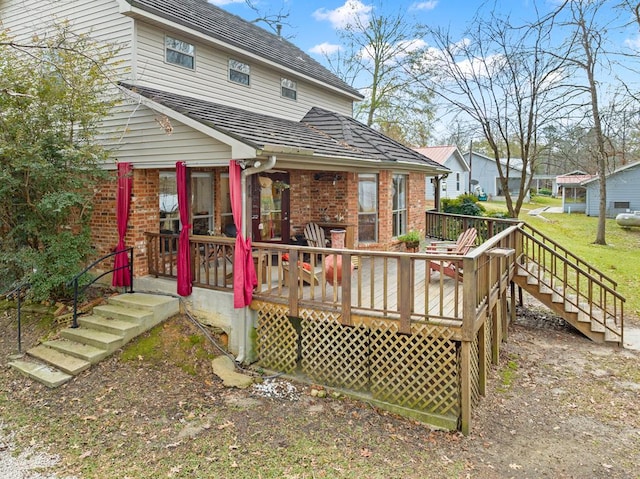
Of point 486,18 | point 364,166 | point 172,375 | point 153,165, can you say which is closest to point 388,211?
point 364,166

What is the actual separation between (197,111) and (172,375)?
14.9ft

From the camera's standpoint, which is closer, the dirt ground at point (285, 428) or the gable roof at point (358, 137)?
the dirt ground at point (285, 428)

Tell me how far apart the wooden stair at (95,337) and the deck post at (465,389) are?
4973mm

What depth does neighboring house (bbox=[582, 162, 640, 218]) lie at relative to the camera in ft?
98.6

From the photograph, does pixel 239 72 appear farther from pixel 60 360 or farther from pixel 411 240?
pixel 60 360

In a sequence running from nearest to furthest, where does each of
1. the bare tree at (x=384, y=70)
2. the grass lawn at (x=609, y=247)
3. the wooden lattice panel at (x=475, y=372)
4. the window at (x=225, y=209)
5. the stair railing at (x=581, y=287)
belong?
the wooden lattice panel at (x=475, y=372)
the stair railing at (x=581, y=287)
the window at (x=225, y=209)
the grass lawn at (x=609, y=247)
the bare tree at (x=384, y=70)

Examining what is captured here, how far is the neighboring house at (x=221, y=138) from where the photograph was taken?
7.75 m

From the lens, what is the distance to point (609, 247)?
19812 mm

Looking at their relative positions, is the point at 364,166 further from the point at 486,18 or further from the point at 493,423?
the point at 486,18

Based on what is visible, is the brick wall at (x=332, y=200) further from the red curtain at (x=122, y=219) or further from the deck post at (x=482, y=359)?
the deck post at (x=482, y=359)

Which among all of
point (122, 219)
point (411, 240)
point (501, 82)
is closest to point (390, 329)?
point (122, 219)

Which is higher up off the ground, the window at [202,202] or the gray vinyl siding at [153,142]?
the gray vinyl siding at [153,142]

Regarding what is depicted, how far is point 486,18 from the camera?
15312 millimetres

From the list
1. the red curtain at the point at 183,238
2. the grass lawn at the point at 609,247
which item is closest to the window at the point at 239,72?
the red curtain at the point at 183,238
